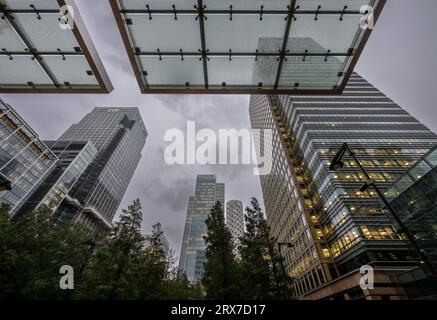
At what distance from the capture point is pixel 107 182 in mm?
120938

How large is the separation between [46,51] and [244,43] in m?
4.42

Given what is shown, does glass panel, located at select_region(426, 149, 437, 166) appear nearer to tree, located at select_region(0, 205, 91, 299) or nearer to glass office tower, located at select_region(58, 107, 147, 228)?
tree, located at select_region(0, 205, 91, 299)

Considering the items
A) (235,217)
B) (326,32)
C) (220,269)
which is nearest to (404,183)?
(220,269)

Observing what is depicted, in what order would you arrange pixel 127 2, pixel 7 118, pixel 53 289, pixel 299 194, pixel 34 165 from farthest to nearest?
pixel 34 165
pixel 7 118
pixel 299 194
pixel 53 289
pixel 127 2

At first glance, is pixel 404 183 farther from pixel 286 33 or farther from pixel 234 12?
pixel 234 12

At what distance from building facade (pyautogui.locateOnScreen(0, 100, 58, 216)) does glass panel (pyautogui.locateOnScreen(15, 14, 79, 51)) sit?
75.7 metres

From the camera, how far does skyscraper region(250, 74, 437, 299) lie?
35.0 metres

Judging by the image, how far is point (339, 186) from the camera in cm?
4244

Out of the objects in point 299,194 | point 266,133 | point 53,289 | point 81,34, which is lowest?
point 53,289

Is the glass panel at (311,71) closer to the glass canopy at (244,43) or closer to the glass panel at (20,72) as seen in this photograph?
the glass canopy at (244,43)

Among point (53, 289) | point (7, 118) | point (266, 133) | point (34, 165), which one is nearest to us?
point (53, 289)
